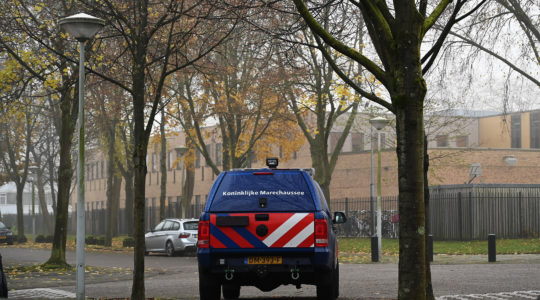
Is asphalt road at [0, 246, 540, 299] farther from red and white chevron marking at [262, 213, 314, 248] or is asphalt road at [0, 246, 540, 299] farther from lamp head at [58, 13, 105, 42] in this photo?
lamp head at [58, 13, 105, 42]

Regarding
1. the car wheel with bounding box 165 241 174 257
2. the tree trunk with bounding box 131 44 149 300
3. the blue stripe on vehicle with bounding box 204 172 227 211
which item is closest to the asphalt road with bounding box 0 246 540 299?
the tree trunk with bounding box 131 44 149 300

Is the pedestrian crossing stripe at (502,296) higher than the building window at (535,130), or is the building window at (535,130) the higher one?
the building window at (535,130)

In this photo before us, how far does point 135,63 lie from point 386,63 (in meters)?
4.73

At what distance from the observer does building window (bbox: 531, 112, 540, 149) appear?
6500 centimetres

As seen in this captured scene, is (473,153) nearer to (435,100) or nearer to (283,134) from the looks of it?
(435,100)

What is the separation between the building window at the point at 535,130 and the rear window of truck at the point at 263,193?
56.9 m

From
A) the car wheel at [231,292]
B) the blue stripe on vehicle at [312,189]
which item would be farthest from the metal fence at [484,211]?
the blue stripe on vehicle at [312,189]

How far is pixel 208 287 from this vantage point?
1162cm

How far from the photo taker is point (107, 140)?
140 feet

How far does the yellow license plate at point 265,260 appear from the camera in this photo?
37.2 feet

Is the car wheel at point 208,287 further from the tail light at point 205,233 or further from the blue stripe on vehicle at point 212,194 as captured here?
the blue stripe on vehicle at point 212,194

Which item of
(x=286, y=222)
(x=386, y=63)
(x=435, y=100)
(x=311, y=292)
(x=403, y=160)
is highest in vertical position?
(x=435, y=100)

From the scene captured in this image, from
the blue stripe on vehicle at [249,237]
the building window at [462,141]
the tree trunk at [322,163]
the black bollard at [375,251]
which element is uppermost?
the building window at [462,141]

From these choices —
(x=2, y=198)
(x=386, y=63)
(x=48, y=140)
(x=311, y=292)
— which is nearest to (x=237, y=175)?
(x=386, y=63)
